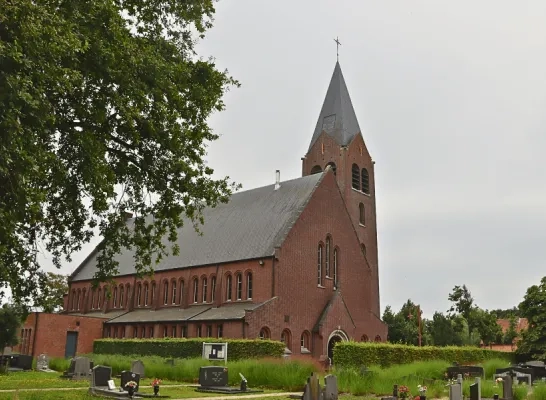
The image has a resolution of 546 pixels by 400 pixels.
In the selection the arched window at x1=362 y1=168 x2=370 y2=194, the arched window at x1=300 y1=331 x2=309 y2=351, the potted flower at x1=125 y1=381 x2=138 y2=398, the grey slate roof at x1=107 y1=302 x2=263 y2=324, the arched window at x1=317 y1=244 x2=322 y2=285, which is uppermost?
the arched window at x1=362 y1=168 x2=370 y2=194

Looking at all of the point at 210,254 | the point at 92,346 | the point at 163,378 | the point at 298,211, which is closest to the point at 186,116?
the point at 163,378

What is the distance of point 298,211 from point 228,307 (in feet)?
26.8

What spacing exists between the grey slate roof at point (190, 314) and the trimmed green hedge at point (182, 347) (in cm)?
283

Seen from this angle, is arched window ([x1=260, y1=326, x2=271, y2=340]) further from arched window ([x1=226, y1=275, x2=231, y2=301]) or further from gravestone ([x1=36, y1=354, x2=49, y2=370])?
gravestone ([x1=36, y1=354, x2=49, y2=370])

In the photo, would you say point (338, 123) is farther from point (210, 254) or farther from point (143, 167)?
point (143, 167)

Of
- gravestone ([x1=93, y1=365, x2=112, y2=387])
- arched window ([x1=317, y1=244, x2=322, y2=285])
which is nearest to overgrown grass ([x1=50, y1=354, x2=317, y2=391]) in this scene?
gravestone ([x1=93, y1=365, x2=112, y2=387])

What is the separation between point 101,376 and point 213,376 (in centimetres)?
451

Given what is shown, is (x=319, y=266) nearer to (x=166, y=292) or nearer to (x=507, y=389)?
(x=166, y=292)

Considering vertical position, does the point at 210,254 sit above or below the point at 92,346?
above

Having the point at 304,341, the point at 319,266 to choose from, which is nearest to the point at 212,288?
the point at 319,266

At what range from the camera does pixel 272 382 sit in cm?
2386

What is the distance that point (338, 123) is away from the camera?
180 ft

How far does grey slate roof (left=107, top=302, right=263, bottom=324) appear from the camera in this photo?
37750mm

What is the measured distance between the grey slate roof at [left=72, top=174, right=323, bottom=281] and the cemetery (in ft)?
37.5
